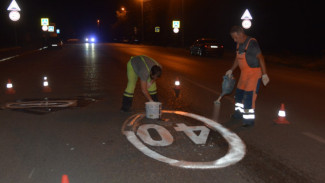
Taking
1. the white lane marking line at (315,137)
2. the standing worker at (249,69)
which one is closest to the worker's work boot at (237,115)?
the standing worker at (249,69)

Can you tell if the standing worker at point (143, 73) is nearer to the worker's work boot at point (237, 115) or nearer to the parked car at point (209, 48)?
the worker's work boot at point (237, 115)

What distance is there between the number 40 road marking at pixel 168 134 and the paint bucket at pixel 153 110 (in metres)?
0.42

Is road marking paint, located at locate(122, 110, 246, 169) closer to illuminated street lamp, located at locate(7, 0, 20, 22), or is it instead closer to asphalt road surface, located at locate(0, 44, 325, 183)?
asphalt road surface, located at locate(0, 44, 325, 183)

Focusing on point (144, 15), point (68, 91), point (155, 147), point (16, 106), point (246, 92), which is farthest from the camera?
point (144, 15)

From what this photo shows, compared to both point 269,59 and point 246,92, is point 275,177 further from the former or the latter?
point 269,59

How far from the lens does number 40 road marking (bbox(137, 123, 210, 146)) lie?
568 centimetres

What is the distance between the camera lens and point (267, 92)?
10906mm

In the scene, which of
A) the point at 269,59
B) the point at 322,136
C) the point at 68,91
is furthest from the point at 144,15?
the point at 322,136

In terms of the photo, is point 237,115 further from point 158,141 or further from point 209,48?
point 209,48

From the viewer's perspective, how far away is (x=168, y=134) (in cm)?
613

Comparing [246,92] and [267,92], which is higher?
[246,92]

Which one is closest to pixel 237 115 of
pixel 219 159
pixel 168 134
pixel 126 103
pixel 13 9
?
pixel 168 134

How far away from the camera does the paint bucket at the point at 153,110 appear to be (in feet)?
23.0

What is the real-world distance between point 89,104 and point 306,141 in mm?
5086
